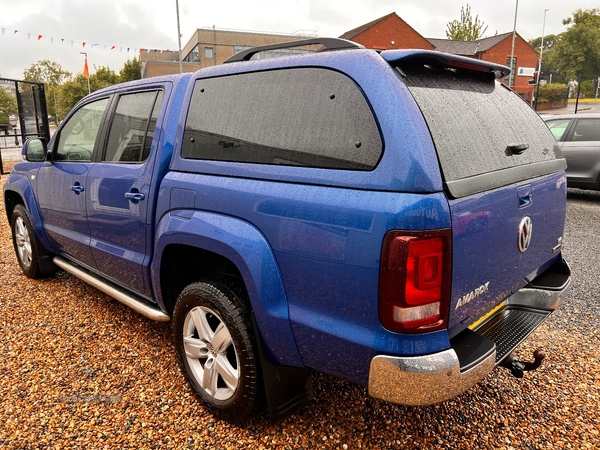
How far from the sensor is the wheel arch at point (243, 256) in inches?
78.9

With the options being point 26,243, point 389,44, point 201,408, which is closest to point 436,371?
point 201,408

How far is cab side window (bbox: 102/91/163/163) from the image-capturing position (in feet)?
9.46

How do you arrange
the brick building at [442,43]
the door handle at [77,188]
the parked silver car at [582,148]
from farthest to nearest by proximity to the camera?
the brick building at [442,43], the parked silver car at [582,148], the door handle at [77,188]

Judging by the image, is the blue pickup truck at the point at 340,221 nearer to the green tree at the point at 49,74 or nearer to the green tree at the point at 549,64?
the green tree at the point at 549,64

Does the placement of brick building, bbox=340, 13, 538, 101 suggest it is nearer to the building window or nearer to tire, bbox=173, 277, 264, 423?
the building window

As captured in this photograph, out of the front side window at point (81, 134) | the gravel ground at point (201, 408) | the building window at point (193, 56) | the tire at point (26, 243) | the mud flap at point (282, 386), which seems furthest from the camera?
the building window at point (193, 56)

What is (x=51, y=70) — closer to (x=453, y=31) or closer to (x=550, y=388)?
(x=453, y=31)

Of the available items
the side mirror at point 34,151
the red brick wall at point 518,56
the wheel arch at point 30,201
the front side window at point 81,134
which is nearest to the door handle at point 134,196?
the front side window at point 81,134

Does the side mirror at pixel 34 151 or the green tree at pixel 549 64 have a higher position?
the green tree at pixel 549 64

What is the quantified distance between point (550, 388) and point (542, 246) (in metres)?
0.94

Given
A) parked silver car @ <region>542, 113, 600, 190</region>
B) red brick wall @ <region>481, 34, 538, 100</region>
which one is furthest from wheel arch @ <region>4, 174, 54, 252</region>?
red brick wall @ <region>481, 34, 538, 100</region>

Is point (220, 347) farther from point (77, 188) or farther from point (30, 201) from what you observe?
point (30, 201)

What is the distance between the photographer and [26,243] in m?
4.64

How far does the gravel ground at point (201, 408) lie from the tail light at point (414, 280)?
930 millimetres
